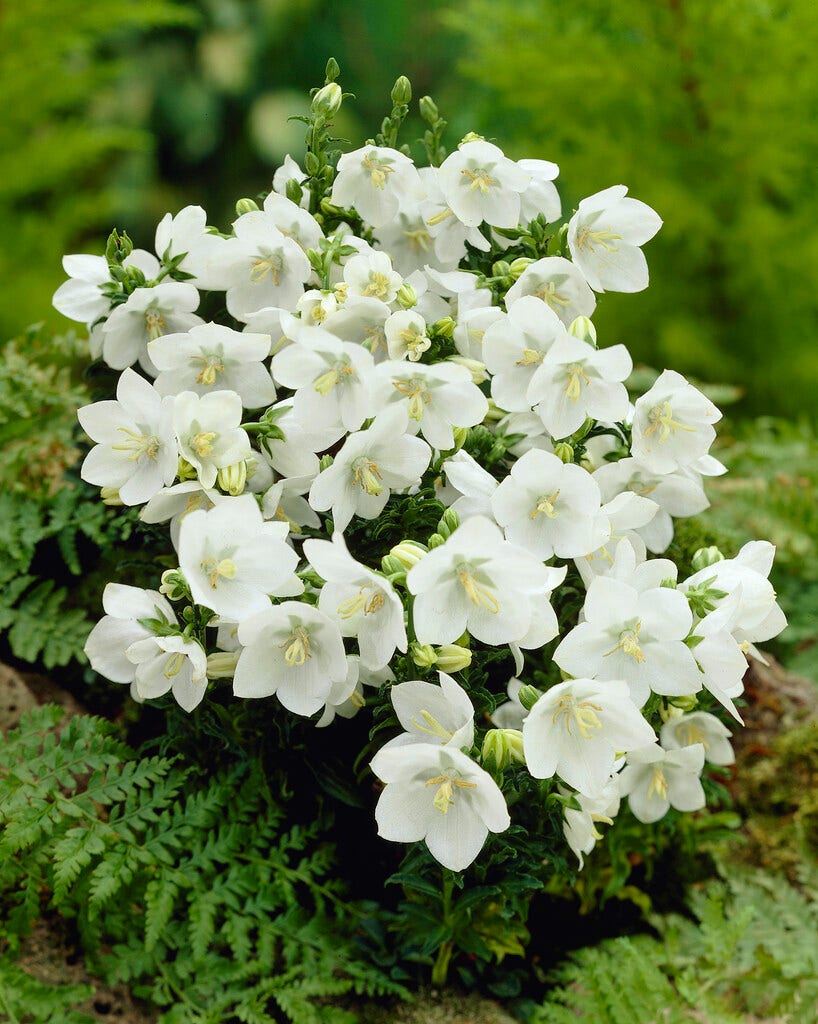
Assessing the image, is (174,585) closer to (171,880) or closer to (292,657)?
(292,657)

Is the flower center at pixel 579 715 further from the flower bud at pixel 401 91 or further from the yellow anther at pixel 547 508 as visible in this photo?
the flower bud at pixel 401 91

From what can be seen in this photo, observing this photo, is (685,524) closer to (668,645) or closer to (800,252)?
(668,645)

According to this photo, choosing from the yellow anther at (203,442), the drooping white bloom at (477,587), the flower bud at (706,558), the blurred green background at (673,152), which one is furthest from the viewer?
the blurred green background at (673,152)

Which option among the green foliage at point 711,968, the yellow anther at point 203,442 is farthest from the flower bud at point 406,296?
the green foliage at point 711,968

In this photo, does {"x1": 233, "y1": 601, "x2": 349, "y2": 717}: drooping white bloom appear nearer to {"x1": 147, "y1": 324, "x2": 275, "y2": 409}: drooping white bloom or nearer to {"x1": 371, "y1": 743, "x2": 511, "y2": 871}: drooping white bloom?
{"x1": 371, "y1": 743, "x2": 511, "y2": 871}: drooping white bloom

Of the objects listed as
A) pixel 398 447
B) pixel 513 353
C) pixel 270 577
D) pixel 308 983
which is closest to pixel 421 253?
pixel 513 353

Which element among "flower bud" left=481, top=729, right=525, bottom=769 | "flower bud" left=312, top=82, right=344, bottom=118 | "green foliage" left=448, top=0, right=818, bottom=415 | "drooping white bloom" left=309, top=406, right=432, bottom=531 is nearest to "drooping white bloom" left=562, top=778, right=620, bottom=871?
"flower bud" left=481, top=729, right=525, bottom=769

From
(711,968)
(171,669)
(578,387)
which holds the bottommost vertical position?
(711,968)

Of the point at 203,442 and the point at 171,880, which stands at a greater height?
the point at 203,442

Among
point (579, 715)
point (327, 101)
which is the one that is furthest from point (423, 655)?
point (327, 101)
